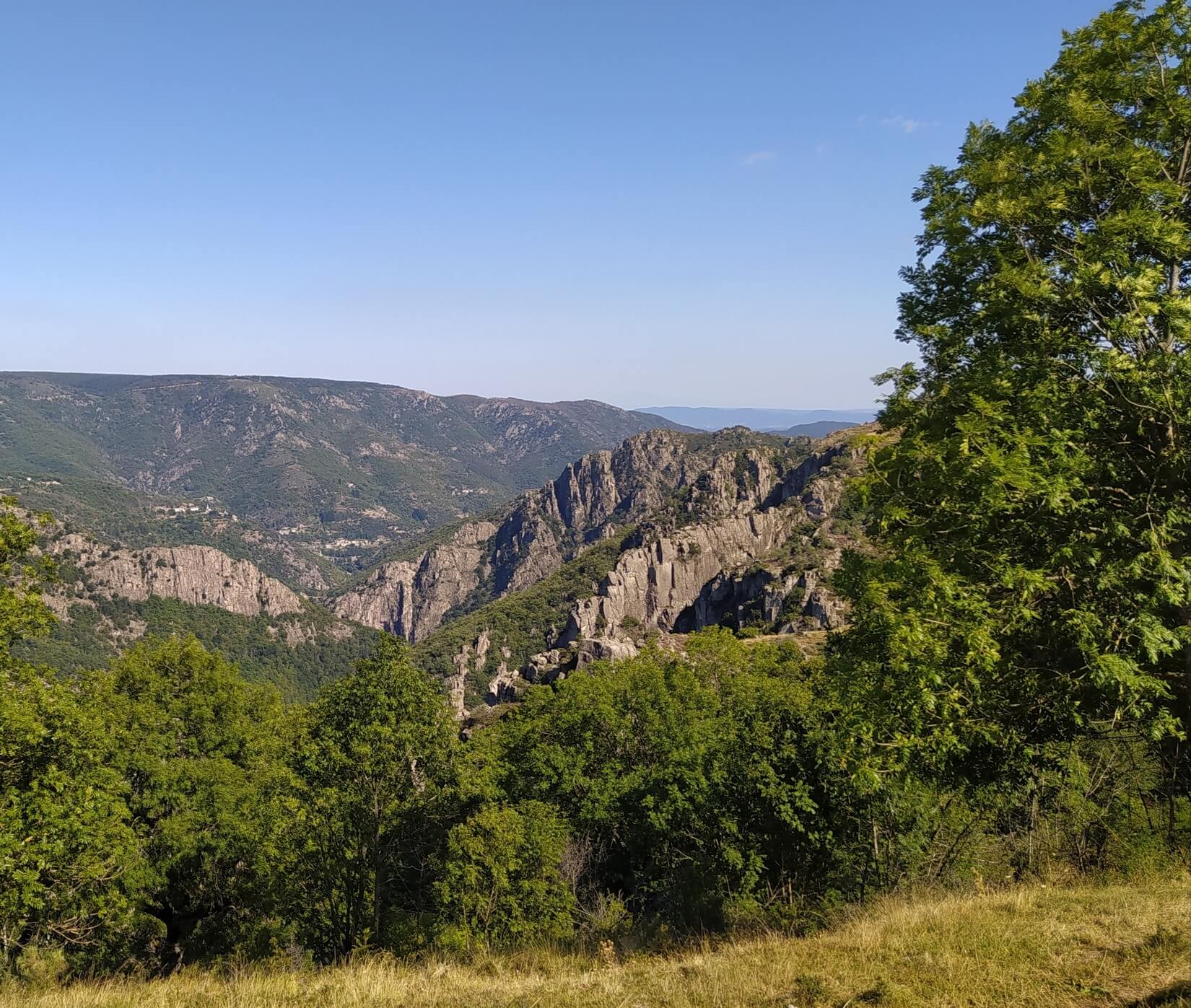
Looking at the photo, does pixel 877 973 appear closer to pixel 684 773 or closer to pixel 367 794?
pixel 367 794

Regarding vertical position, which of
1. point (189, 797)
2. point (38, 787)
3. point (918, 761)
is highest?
point (918, 761)

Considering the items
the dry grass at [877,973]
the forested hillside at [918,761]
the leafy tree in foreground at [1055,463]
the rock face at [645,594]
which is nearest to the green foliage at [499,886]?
the forested hillside at [918,761]

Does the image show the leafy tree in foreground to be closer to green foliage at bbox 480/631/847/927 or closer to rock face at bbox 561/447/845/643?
green foliage at bbox 480/631/847/927

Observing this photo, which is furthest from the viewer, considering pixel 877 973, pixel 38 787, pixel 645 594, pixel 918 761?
pixel 645 594

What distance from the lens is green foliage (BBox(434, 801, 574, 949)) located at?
21.6 meters

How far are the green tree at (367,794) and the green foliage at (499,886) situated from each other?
6.21 ft

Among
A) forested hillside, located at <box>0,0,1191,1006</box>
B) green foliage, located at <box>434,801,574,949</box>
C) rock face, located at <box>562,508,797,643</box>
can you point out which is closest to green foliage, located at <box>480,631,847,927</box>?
forested hillside, located at <box>0,0,1191,1006</box>

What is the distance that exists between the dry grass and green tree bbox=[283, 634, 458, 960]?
10610 mm

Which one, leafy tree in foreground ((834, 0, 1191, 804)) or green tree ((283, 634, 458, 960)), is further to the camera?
green tree ((283, 634, 458, 960))

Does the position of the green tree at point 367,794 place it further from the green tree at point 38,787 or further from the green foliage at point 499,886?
the green tree at point 38,787

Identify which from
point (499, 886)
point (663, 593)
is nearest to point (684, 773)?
point (499, 886)

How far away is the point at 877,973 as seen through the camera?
867cm

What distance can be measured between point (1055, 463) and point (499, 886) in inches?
782

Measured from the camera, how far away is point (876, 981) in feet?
27.7
